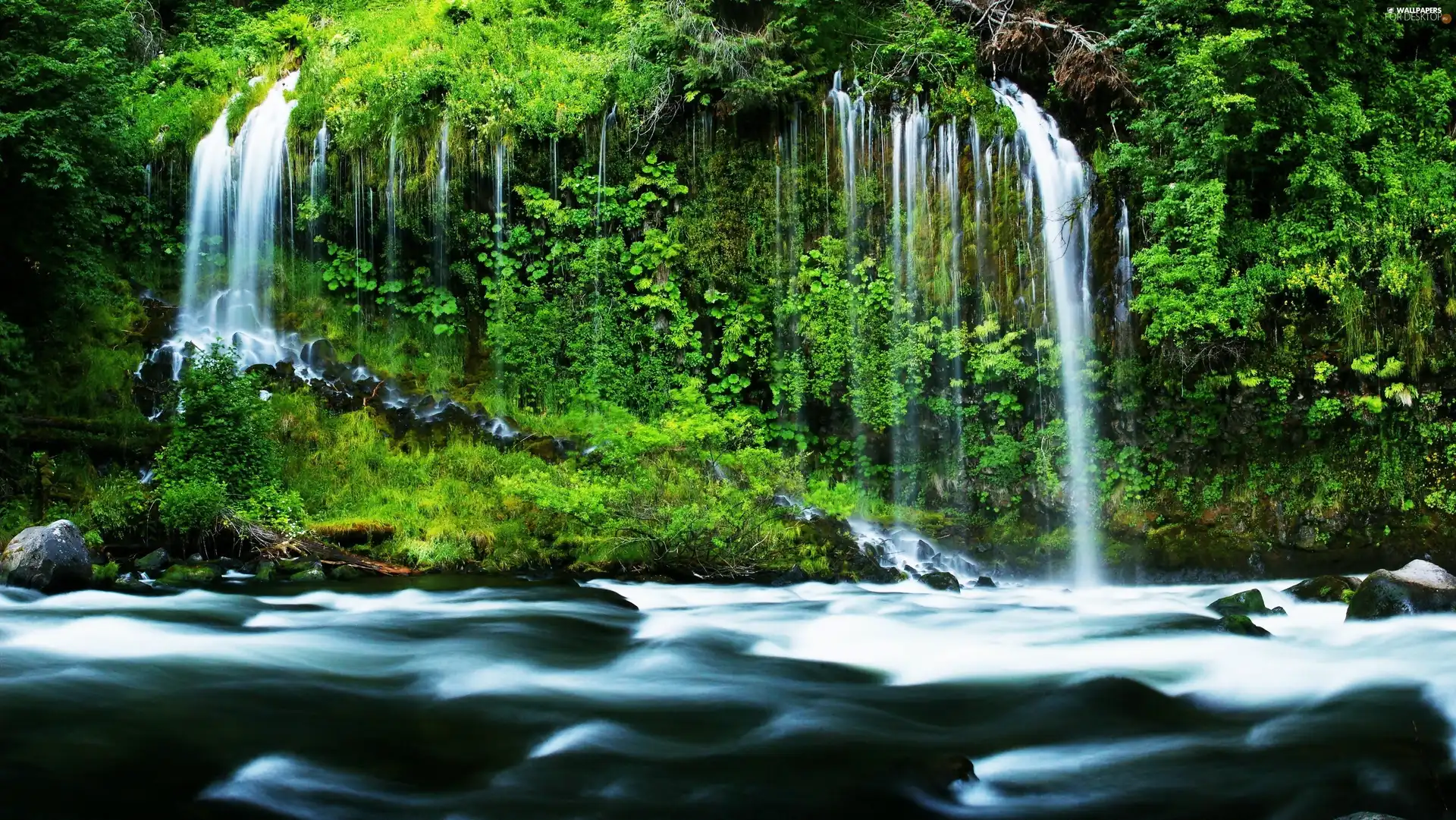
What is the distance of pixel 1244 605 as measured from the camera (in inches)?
348

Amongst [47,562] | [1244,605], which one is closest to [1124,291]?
[1244,605]

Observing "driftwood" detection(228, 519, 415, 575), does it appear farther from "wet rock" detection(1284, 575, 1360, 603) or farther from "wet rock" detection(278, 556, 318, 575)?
"wet rock" detection(1284, 575, 1360, 603)

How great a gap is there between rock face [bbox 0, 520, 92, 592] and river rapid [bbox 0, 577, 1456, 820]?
25 centimetres

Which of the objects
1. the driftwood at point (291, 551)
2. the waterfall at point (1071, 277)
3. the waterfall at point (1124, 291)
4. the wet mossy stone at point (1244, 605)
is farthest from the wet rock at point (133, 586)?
the waterfall at point (1124, 291)

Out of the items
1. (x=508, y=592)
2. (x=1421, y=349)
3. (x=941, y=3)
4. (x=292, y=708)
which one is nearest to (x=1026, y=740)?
(x=292, y=708)

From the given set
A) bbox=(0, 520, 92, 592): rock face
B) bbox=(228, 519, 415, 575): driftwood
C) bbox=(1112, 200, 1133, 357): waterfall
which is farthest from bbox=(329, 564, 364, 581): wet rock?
bbox=(1112, 200, 1133, 357): waterfall

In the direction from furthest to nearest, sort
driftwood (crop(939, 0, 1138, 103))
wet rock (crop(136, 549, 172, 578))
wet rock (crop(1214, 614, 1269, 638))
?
driftwood (crop(939, 0, 1138, 103))
wet rock (crop(136, 549, 172, 578))
wet rock (crop(1214, 614, 1269, 638))

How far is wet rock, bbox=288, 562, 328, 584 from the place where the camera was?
970cm

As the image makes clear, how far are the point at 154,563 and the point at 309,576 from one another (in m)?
1.41

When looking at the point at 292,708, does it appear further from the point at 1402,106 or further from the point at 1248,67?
the point at 1402,106

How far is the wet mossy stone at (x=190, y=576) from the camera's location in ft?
30.4

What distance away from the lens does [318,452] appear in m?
12.6

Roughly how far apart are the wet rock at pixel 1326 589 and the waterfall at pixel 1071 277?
3.01 meters

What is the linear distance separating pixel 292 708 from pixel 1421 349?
1231 centimetres
